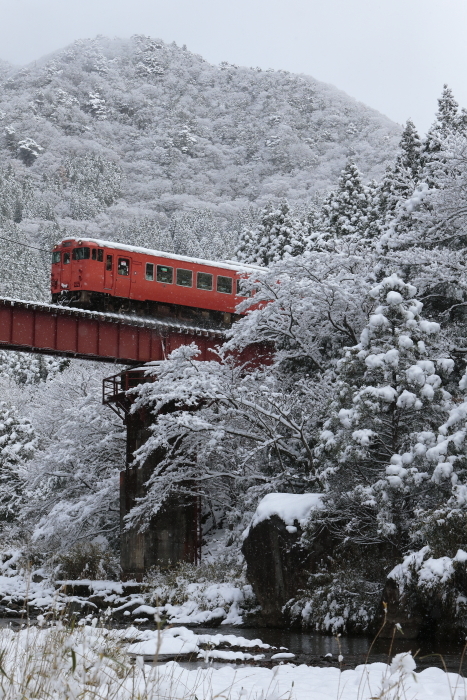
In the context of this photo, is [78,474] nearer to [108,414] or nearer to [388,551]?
[108,414]

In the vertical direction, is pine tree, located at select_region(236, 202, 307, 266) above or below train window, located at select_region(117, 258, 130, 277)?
above

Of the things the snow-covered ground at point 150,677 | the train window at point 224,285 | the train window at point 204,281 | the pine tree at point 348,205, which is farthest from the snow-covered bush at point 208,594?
the pine tree at point 348,205

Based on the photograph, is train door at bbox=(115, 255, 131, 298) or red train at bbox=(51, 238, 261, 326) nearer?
red train at bbox=(51, 238, 261, 326)

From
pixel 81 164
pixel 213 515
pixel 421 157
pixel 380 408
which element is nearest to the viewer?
pixel 380 408

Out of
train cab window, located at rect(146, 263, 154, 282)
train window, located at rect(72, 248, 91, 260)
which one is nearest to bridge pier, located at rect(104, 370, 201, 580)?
train cab window, located at rect(146, 263, 154, 282)

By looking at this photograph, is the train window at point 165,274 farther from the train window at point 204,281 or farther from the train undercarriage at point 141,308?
the train window at point 204,281

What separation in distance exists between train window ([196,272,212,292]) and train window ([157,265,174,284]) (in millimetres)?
1457

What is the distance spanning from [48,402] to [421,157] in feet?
80.5

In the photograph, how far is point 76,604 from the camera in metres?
26.6

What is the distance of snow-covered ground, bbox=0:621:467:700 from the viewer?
504cm

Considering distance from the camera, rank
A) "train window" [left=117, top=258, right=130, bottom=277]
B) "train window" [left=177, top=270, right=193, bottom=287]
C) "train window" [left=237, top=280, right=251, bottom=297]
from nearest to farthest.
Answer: "train window" [left=237, top=280, right=251, bottom=297] → "train window" [left=117, top=258, right=130, bottom=277] → "train window" [left=177, top=270, right=193, bottom=287]

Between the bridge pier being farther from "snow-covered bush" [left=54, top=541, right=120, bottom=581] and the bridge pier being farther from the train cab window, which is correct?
the train cab window

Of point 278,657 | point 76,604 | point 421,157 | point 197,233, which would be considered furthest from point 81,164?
point 278,657

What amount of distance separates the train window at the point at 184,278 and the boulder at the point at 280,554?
16.2 metres
